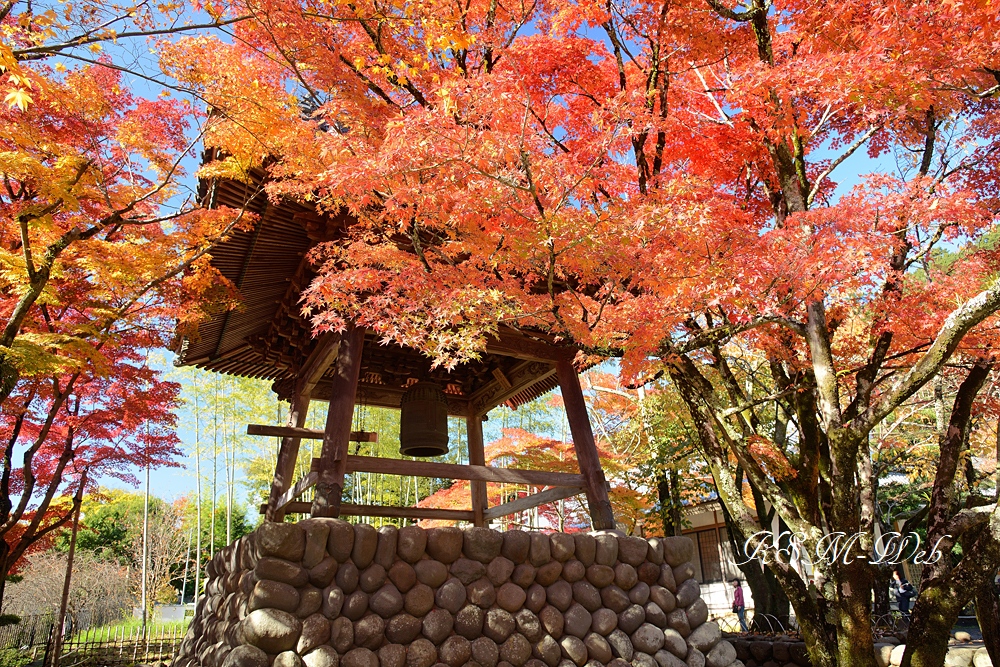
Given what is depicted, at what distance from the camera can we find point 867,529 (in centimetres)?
570

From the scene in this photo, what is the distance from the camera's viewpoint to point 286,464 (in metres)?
6.27

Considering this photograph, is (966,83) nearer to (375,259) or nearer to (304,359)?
(375,259)

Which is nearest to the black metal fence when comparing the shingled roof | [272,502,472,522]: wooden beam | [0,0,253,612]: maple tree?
[0,0,253,612]: maple tree

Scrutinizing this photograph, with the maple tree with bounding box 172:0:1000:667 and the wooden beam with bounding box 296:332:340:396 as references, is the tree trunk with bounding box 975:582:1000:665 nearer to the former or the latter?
the maple tree with bounding box 172:0:1000:667

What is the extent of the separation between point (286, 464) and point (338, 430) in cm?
158

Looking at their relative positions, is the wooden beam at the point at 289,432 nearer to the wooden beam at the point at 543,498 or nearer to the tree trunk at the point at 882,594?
the wooden beam at the point at 543,498

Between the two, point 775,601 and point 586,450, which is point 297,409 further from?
point 775,601

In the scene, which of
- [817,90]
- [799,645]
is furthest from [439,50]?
[799,645]

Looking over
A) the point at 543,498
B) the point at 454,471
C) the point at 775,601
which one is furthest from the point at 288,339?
the point at 775,601

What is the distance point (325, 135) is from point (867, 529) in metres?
6.10

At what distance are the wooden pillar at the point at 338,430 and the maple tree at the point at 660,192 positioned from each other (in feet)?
1.12

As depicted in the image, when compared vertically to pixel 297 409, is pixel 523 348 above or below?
above

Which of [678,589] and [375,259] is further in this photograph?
[678,589]

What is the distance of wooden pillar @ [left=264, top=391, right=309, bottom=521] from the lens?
5.91 meters
